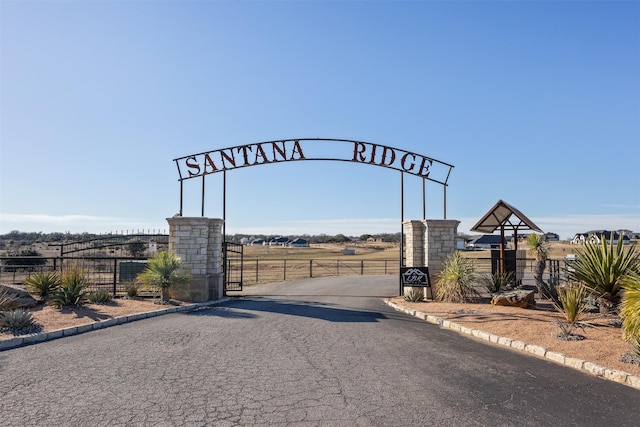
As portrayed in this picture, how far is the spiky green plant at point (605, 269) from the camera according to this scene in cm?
1094

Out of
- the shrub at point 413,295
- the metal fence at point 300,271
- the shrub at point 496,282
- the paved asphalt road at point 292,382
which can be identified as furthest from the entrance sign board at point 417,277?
the metal fence at point 300,271

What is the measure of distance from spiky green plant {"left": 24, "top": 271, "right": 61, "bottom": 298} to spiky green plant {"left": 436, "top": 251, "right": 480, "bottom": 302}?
39.5 ft

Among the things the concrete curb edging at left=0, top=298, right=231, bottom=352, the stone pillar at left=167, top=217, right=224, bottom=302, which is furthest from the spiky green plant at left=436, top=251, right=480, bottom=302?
the concrete curb edging at left=0, top=298, right=231, bottom=352

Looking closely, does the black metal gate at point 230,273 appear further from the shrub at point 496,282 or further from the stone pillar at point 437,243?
the shrub at point 496,282

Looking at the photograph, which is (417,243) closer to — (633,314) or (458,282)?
(458,282)

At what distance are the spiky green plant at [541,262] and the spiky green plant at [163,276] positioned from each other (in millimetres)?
11961

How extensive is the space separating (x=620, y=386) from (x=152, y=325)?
936 cm

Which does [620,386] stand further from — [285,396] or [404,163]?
[404,163]

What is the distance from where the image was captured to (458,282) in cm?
1498

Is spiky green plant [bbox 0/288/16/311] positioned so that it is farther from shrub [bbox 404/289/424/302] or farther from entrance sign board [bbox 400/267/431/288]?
entrance sign board [bbox 400/267/431/288]

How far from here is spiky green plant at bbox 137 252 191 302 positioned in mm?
14266

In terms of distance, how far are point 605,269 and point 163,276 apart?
1232 centimetres

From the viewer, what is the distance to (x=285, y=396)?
575 cm

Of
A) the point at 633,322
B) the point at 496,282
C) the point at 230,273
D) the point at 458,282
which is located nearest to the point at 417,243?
the point at 458,282
